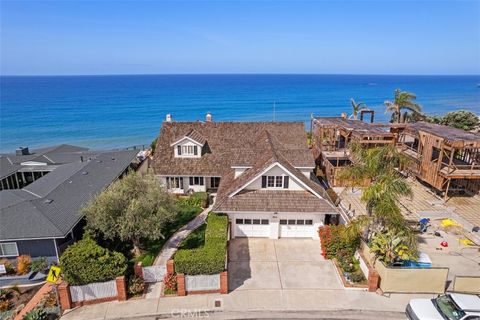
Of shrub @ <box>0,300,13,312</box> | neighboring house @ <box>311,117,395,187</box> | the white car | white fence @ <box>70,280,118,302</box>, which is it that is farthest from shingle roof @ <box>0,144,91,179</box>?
the white car

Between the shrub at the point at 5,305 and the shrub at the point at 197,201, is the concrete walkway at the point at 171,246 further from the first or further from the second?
the shrub at the point at 5,305

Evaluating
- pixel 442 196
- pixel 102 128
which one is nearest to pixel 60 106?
pixel 102 128

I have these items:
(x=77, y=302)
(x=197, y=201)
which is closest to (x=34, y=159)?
(x=197, y=201)

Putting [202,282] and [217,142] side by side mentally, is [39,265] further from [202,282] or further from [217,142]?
[217,142]

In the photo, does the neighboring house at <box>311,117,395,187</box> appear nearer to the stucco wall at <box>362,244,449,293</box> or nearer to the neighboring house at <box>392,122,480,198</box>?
the neighboring house at <box>392,122,480,198</box>

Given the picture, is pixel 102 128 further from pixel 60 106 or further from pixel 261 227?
pixel 261 227

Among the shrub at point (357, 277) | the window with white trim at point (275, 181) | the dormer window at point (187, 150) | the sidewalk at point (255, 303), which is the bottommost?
the sidewalk at point (255, 303)

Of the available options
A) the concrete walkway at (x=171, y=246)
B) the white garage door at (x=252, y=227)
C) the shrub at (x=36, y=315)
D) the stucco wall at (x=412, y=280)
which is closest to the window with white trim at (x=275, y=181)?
the white garage door at (x=252, y=227)
